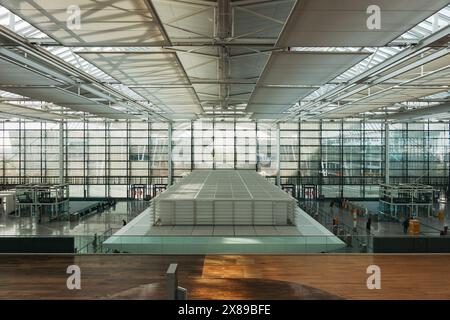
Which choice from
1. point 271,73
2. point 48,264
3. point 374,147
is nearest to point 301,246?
point 271,73

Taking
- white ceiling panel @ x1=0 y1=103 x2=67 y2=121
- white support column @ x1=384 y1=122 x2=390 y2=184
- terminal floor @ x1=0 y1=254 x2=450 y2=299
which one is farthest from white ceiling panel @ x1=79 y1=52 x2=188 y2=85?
white support column @ x1=384 y1=122 x2=390 y2=184

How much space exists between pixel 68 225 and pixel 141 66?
1644cm

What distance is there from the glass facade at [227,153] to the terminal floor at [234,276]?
2450 cm

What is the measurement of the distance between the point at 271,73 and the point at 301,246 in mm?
5363

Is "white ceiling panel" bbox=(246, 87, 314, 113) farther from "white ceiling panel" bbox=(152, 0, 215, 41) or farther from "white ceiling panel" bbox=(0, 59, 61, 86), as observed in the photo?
"white ceiling panel" bbox=(0, 59, 61, 86)

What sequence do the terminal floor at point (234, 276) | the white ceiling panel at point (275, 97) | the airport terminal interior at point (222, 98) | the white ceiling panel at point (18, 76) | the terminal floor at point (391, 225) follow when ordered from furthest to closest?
the terminal floor at point (391, 225)
the white ceiling panel at point (275, 97)
the white ceiling panel at point (18, 76)
the terminal floor at point (234, 276)
the airport terminal interior at point (222, 98)

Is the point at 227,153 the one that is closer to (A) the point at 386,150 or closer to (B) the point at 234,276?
(A) the point at 386,150

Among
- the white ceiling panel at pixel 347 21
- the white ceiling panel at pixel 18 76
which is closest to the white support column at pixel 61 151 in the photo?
the white ceiling panel at pixel 18 76

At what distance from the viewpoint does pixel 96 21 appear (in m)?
6.97

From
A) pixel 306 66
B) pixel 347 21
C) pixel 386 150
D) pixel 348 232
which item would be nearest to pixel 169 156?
pixel 386 150

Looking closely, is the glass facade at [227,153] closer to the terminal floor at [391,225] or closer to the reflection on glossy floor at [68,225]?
the reflection on glossy floor at [68,225]

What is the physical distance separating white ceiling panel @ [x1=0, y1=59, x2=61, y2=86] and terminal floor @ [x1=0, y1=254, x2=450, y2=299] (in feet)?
18.5

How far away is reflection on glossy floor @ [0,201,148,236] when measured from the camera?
21.8m

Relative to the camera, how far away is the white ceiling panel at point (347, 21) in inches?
230
